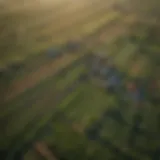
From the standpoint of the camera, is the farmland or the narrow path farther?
the narrow path

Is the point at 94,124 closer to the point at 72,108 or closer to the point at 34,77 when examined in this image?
the point at 72,108

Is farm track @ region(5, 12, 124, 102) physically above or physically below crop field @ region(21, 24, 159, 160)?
above

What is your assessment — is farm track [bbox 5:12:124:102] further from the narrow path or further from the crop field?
the crop field

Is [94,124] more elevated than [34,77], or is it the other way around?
[34,77]

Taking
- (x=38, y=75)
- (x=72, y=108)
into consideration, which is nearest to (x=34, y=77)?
(x=38, y=75)

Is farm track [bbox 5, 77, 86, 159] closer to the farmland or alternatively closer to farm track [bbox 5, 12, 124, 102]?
the farmland

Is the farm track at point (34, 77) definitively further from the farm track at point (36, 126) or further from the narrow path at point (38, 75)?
the farm track at point (36, 126)

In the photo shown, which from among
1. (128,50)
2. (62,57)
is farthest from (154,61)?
(62,57)

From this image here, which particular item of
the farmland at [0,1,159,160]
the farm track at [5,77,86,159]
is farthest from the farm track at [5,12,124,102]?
the farm track at [5,77,86,159]
